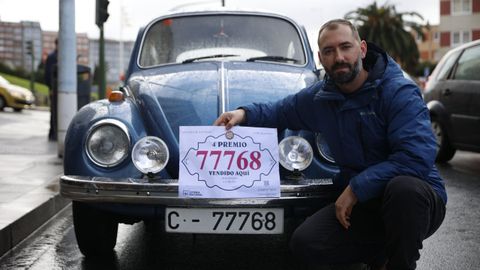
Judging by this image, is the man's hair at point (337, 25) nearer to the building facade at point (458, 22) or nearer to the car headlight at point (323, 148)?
the car headlight at point (323, 148)

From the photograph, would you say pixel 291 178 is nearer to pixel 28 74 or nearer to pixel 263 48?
pixel 263 48

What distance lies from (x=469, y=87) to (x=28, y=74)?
57.6 m

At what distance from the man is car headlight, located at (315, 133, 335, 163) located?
334 millimetres

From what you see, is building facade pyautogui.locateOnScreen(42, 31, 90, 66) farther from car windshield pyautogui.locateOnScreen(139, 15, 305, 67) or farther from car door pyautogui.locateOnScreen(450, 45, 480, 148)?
car windshield pyautogui.locateOnScreen(139, 15, 305, 67)

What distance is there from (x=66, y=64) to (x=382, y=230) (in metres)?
5.84

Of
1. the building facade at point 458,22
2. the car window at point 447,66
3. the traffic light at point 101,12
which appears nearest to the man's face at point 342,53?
the car window at point 447,66

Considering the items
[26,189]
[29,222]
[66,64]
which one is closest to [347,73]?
[29,222]

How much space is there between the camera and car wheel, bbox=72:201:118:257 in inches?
159

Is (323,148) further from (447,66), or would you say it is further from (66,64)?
(447,66)

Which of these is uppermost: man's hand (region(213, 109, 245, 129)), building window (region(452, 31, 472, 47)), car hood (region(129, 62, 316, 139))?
building window (region(452, 31, 472, 47))

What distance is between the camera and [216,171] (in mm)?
3545

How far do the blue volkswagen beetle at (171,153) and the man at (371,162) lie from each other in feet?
0.93

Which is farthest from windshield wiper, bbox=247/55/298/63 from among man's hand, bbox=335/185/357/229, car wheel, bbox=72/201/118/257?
man's hand, bbox=335/185/357/229

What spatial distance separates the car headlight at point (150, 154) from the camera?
145 inches
